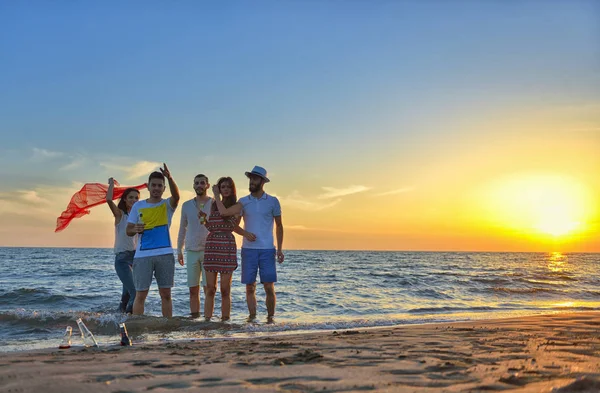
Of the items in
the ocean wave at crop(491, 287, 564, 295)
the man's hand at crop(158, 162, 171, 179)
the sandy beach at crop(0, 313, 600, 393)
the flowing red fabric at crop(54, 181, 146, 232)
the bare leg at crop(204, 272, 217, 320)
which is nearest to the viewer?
the sandy beach at crop(0, 313, 600, 393)

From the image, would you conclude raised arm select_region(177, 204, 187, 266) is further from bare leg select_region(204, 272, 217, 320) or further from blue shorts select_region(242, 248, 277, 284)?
blue shorts select_region(242, 248, 277, 284)

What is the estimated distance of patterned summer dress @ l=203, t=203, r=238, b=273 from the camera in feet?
22.3

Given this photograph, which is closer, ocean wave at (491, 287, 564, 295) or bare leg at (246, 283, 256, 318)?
bare leg at (246, 283, 256, 318)

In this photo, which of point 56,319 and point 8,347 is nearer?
point 8,347

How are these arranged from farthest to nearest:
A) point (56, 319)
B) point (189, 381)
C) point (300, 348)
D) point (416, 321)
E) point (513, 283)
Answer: point (513, 283)
point (416, 321)
point (56, 319)
point (300, 348)
point (189, 381)

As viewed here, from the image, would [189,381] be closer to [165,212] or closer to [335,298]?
[165,212]

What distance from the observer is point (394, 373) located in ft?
10.1

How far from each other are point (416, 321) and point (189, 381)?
19.4 feet

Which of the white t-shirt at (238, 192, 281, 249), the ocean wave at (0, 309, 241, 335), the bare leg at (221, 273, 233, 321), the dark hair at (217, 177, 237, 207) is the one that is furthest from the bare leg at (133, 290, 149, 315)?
the dark hair at (217, 177, 237, 207)

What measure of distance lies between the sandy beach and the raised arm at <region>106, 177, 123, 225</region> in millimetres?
2836

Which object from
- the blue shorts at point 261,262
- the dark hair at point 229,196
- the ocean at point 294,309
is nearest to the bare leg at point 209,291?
the ocean at point 294,309

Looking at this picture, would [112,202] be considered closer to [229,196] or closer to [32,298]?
[229,196]

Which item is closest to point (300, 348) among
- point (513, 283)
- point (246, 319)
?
point (246, 319)

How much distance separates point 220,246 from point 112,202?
178 cm
